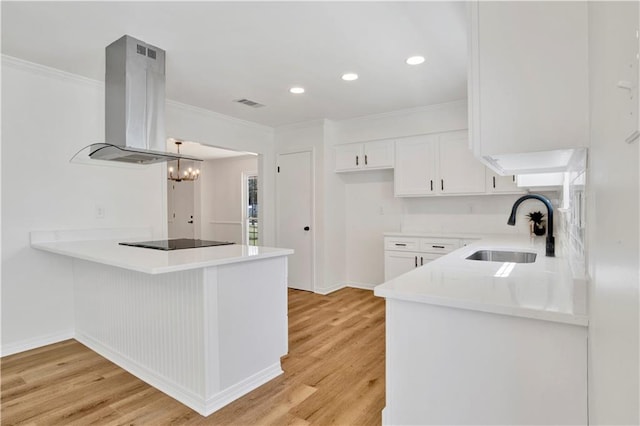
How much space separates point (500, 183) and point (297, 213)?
262 cm

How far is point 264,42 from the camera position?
8.29 feet

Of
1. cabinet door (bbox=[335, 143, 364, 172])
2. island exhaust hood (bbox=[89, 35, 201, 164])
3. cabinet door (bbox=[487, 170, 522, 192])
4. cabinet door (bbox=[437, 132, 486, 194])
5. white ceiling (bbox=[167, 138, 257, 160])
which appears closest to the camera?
island exhaust hood (bbox=[89, 35, 201, 164])

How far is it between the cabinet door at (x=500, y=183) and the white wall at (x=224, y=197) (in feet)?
15.9

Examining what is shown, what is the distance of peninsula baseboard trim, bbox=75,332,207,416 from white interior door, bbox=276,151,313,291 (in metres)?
2.64

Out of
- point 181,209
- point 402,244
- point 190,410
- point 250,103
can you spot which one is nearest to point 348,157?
point 402,244

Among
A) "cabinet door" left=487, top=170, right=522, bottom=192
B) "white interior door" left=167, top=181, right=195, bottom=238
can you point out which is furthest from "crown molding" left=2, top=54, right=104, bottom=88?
"white interior door" left=167, top=181, right=195, bottom=238

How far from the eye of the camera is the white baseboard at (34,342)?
112 inches

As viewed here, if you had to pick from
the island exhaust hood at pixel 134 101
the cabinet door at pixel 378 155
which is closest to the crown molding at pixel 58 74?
the island exhaust hood at pixel 134 101

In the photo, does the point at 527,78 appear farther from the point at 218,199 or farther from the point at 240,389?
the point at 218,199

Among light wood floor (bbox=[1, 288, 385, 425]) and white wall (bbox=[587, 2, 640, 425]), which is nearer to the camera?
white wall (bbox=[587, 2, 640, 425])

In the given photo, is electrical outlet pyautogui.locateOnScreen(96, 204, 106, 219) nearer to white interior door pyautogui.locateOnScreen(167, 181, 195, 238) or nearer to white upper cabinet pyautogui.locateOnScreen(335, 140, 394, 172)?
white upper cabinet pyautogui.locateOnScreen(335, 140, 394, 172)

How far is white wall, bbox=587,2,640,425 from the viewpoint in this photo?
0.52m

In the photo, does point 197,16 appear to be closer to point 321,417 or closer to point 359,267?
point 321,417

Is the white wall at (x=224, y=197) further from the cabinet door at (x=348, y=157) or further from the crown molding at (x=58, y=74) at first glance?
the crown molding at (x=58, y=74)
